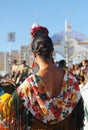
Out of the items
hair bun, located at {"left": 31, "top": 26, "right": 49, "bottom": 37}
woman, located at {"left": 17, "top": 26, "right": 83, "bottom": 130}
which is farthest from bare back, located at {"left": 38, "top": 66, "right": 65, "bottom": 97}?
hair bun, located at {"left": 31, "top": 26, "right": 49, "bottom": 37}

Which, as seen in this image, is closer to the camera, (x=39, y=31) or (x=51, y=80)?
(x=51, y=80)

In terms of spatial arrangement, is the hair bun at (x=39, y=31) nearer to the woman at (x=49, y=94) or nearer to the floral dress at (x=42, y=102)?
the woman at (x=49, y=94)

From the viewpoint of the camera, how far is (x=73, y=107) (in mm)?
3748

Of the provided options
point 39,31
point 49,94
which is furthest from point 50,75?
point 39,31

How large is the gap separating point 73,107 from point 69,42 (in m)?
30.7

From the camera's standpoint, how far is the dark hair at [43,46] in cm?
372

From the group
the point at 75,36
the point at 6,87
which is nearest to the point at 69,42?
the point at 75,36

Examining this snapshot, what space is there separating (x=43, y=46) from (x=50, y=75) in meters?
0.25

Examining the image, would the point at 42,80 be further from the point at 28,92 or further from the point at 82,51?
the point at 82,51

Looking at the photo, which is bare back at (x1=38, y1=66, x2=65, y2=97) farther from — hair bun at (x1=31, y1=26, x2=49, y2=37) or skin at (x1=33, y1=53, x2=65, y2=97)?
hair bun at (x1=31, y1=26, x2=49, y2=37)

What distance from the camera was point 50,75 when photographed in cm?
368

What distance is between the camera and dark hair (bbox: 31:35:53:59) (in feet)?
12.2

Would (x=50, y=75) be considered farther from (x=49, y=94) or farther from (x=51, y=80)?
(x=49, y=94)

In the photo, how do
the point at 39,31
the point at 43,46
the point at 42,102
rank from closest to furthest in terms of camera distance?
the point at 42,102 < the point at 43,46 < the point at 39,31
